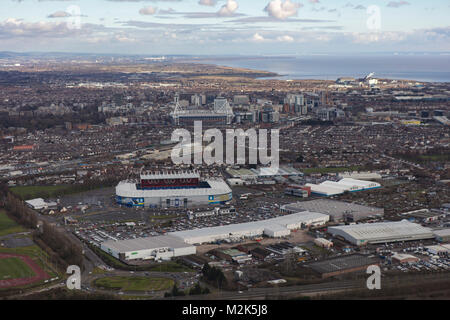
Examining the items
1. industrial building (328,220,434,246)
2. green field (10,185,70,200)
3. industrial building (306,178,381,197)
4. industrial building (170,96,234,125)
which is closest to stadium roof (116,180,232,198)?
green field (10,185,70,200)

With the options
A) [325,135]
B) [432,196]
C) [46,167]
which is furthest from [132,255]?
[325,135]

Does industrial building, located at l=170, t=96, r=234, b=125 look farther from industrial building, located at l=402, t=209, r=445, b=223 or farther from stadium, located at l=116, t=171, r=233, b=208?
industrial building, located at l=402, t=209, r=445, b=223

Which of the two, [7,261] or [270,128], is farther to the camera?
[270,128]

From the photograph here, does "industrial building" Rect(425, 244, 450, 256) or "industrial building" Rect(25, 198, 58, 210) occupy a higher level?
"industrial building" Rect(25, 198, 58, 210)

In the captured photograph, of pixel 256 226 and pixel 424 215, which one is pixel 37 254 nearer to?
pixel 256 226

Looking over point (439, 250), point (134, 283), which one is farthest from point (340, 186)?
point (134, 283)

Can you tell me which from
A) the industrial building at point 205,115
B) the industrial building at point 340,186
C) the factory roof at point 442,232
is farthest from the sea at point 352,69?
the factory roof at point 442,232

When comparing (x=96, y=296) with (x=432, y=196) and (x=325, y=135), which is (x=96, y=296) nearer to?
(x=432, y=196)
